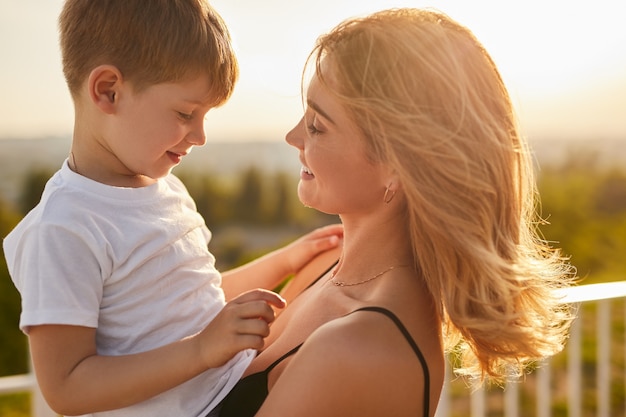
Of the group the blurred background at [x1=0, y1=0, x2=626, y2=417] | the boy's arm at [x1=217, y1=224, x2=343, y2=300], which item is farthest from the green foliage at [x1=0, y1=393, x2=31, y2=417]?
the boy's arm at [x1=217, y1=224, x2=343, y2=300]

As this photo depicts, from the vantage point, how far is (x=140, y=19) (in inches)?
61.2

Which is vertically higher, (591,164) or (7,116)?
(7,116)

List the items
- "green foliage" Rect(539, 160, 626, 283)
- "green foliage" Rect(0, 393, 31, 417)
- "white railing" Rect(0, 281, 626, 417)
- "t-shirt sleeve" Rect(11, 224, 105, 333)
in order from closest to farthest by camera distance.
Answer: "t-shirt sleeve" Rect(11, 224, 105, 333) < "white railing" Rect(0, 281, 626, 417) < "green foliage" Rect(0, 393, 31, 417) < "green foliage" Rect(539, 160, 626, 283)

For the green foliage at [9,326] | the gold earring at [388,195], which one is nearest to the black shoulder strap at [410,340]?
the gold earring at [388,195]

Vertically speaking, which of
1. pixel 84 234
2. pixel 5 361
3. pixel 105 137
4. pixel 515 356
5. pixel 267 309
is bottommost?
pixel 5 361

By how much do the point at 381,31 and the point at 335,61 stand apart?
0.37 feet

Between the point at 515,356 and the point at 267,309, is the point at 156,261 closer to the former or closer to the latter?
the point at 267,309

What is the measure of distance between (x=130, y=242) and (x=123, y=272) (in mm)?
61

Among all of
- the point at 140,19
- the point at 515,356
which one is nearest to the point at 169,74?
the point at 140,19

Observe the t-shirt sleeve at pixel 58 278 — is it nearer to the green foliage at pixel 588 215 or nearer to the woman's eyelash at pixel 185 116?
the woman's eyelash at pixel 185 116

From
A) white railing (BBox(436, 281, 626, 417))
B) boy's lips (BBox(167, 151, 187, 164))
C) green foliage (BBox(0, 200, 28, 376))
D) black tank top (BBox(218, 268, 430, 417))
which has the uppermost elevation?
boy's lips (BBox(167, 151, 187, 164))

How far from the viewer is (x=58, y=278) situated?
143 centimetres

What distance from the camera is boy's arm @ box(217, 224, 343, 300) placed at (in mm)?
2070

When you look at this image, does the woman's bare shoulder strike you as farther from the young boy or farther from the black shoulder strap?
the black shoulder strap
